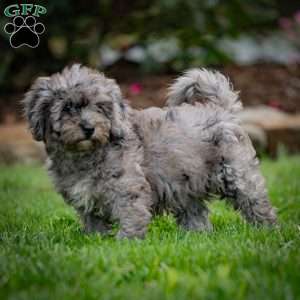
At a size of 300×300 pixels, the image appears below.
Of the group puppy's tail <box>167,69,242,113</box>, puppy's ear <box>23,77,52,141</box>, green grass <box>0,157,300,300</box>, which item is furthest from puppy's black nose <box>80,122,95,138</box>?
puppy's tail <box>167,69,242,113</box>

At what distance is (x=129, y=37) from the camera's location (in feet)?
45.1

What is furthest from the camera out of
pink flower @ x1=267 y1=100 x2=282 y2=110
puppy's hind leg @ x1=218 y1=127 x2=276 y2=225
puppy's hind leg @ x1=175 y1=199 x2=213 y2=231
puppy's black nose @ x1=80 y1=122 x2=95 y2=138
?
pink flower @ x1=267 y1=100 x2=282 y2=110

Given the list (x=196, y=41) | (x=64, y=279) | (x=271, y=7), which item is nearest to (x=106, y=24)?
(x=196, y=41)

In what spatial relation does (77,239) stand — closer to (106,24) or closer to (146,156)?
(146,156)

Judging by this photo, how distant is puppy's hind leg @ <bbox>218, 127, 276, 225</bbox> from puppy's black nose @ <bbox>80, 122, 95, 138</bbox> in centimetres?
119

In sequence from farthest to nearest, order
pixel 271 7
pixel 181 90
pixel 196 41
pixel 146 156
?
pixel 271 7 < pixel 196 41 < pixel 181 90 < pixel 146 156

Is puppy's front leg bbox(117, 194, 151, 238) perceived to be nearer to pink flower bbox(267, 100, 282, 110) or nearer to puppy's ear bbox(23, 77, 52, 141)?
puppy's ear bbox(23, 77, 52, 141)

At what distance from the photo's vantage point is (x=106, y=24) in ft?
46.5

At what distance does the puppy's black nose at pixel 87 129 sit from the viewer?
5.31m

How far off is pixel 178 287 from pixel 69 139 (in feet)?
6.10

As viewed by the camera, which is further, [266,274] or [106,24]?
[106,24]

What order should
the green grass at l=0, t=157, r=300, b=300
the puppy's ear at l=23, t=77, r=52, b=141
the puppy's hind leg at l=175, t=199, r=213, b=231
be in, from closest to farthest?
the green grass at l=0, t=157, r=300, b=300 < the puppy's ear at l=23, t=77, r=52, b=141 < the puppy's hind leg at l=175, t=199, r=213, b=231

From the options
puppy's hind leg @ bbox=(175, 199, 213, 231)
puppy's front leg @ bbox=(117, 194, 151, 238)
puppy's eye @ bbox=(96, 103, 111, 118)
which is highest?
puppy's eye @ bbox=(96, 103, 111, 118)

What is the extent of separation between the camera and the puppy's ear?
18.3 ft
